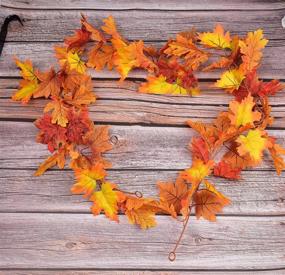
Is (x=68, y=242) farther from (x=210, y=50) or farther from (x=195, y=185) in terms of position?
(x=210, y=50)

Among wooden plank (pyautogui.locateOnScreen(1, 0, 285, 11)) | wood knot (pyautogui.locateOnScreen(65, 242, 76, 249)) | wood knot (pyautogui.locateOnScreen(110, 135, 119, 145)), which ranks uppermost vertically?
wooden plank (pyautogui.locateOnScreen(1, 0, 285, 11))

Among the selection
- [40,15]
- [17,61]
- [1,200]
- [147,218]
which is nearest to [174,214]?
[147,218]

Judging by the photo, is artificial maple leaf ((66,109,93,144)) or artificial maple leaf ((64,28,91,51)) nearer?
artificial maple leaf ((66,109,93,144))

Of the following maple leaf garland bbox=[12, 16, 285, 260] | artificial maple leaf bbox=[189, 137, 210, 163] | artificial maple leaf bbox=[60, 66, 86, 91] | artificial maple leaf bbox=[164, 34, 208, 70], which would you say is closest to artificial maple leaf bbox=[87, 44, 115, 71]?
maple leaf garland bbox=[12, 16, 285, 260]

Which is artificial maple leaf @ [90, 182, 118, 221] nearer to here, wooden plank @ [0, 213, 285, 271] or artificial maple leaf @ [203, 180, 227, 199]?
wooden plank @ [0, 213, 285, 271]

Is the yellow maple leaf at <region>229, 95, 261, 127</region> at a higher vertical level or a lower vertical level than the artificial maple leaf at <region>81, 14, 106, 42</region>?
lower

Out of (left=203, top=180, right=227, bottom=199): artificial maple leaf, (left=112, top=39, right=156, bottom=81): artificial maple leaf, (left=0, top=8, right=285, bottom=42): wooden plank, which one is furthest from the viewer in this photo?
(left=0, top=8, right=285, bottom=42): wooden plank
